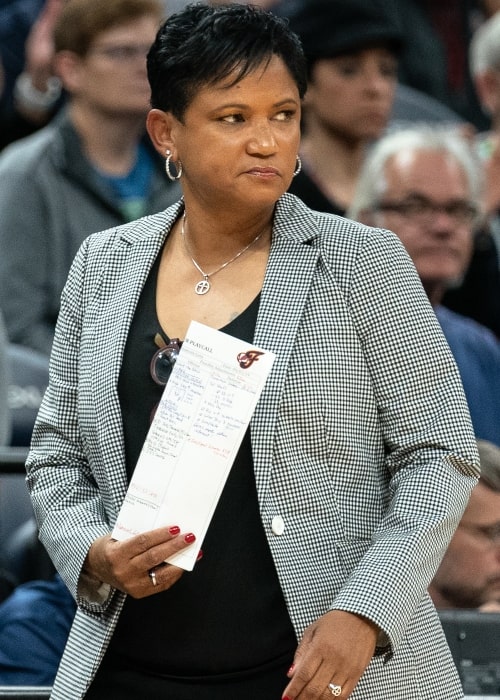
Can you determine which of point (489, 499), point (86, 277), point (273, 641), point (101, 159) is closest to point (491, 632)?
point (489, 499)

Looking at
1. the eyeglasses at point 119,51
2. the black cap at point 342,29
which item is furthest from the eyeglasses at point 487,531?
the eyeglasses at point 119,51

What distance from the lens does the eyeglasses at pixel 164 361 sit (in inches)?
76.0

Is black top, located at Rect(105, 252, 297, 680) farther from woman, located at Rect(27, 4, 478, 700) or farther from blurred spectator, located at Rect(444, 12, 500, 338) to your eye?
blurred spectator, located at Rect(444, 12, 500, 338)

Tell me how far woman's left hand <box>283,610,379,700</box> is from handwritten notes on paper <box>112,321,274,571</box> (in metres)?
0.19

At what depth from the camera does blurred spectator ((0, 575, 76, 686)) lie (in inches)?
103

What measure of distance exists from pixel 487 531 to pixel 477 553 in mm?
62

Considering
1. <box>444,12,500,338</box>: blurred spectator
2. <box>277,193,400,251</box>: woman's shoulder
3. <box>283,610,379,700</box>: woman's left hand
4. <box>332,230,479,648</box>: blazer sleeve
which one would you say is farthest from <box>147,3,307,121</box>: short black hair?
<box>444,12,500,338</box>: blurred spectator

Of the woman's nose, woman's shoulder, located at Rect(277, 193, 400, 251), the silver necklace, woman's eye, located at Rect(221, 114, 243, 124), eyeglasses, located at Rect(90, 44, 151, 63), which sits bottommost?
the silver necklace

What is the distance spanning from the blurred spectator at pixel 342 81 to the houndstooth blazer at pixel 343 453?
265cm

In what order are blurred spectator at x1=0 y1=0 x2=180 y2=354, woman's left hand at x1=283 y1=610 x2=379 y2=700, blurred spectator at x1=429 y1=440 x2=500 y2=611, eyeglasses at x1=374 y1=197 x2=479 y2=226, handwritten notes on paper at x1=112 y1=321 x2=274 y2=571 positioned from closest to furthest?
1. woman's left hand at x1=283 y1=610 x2=379 y2=700
2. handwritten notes on paper at x1=112 y1=321 x2=274 y2=571
3. blurred spectator at x1=429 y1=440 x2=500 y2=611
4. eyeglasses at x1=374 y1=197 x2=479 y2=226
5. blurred spectator at x1=0 y1=0 x2=180 y2=354

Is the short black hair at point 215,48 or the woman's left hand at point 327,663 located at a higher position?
the short black hair at point 215,48

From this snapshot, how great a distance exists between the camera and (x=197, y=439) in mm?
1816

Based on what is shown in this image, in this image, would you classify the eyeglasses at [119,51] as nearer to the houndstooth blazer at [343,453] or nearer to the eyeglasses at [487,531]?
the eyeglasses at [487,531]

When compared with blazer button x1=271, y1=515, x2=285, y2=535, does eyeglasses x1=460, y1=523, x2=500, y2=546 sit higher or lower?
lower
